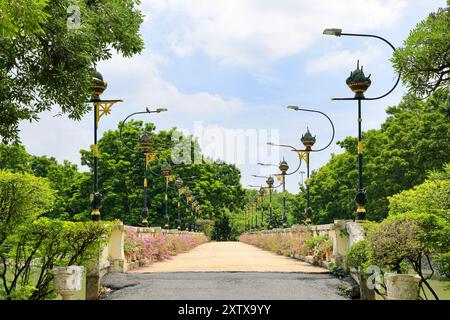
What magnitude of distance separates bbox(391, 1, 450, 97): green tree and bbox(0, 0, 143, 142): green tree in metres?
6.91

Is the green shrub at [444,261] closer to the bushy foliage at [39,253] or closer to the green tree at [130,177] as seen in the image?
the bushy foliage at [39,253]

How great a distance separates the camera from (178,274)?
715 inches

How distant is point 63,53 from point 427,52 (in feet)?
25.7

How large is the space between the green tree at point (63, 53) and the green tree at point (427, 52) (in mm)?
6911

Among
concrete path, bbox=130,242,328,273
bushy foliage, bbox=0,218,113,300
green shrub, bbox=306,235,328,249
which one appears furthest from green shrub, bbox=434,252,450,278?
green shrub, bbox=306,235,328,249

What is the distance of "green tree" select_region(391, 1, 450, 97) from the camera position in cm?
1365

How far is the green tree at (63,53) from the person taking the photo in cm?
1437

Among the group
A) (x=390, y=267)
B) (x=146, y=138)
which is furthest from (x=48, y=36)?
(x=146, y=138)

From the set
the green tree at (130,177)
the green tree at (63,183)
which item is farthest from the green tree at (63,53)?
the green tree at (130,177)

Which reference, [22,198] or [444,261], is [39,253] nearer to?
[22,198]

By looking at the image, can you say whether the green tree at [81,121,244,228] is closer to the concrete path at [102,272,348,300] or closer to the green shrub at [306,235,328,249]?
the green shrub at [306,235,328,249]

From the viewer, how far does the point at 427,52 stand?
1370cm

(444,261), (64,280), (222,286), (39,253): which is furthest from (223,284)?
(444,261)
